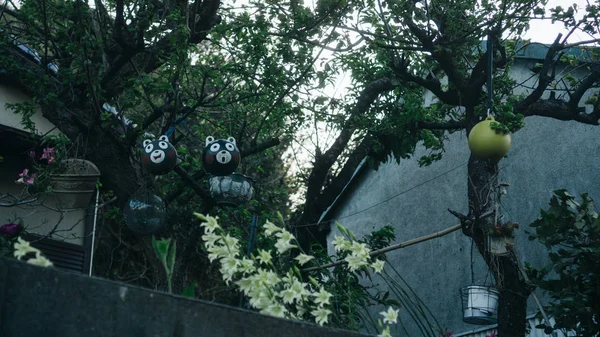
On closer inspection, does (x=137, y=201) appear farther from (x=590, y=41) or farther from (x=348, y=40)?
(x=590, y=41)

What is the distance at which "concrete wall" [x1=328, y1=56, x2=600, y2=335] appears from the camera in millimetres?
7898

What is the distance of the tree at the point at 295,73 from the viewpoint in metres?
6.39

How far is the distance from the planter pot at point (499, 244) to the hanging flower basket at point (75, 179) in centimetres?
361

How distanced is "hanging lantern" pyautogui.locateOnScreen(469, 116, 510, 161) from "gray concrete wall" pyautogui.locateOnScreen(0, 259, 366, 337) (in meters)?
3.10

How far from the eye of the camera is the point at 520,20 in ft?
22.2

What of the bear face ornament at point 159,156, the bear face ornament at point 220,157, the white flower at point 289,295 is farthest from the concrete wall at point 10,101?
the white flower at point 289,295

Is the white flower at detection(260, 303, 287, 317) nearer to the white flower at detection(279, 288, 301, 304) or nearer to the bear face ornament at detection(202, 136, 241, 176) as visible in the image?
the white flower at detection(279, 288, 301, 304)

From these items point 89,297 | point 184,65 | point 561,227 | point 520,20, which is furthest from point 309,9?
point 89,297

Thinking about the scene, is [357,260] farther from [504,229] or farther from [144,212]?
[144,212]

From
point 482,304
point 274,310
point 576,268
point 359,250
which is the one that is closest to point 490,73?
point 576,268

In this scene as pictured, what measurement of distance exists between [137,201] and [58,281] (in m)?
3.78

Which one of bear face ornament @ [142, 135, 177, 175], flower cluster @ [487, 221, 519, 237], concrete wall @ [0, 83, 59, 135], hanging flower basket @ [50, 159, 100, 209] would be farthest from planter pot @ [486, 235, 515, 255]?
concrete wall @ [0, 83, 59, 135]

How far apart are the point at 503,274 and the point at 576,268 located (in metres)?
0.69

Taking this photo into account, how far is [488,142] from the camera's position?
5.47 meters
